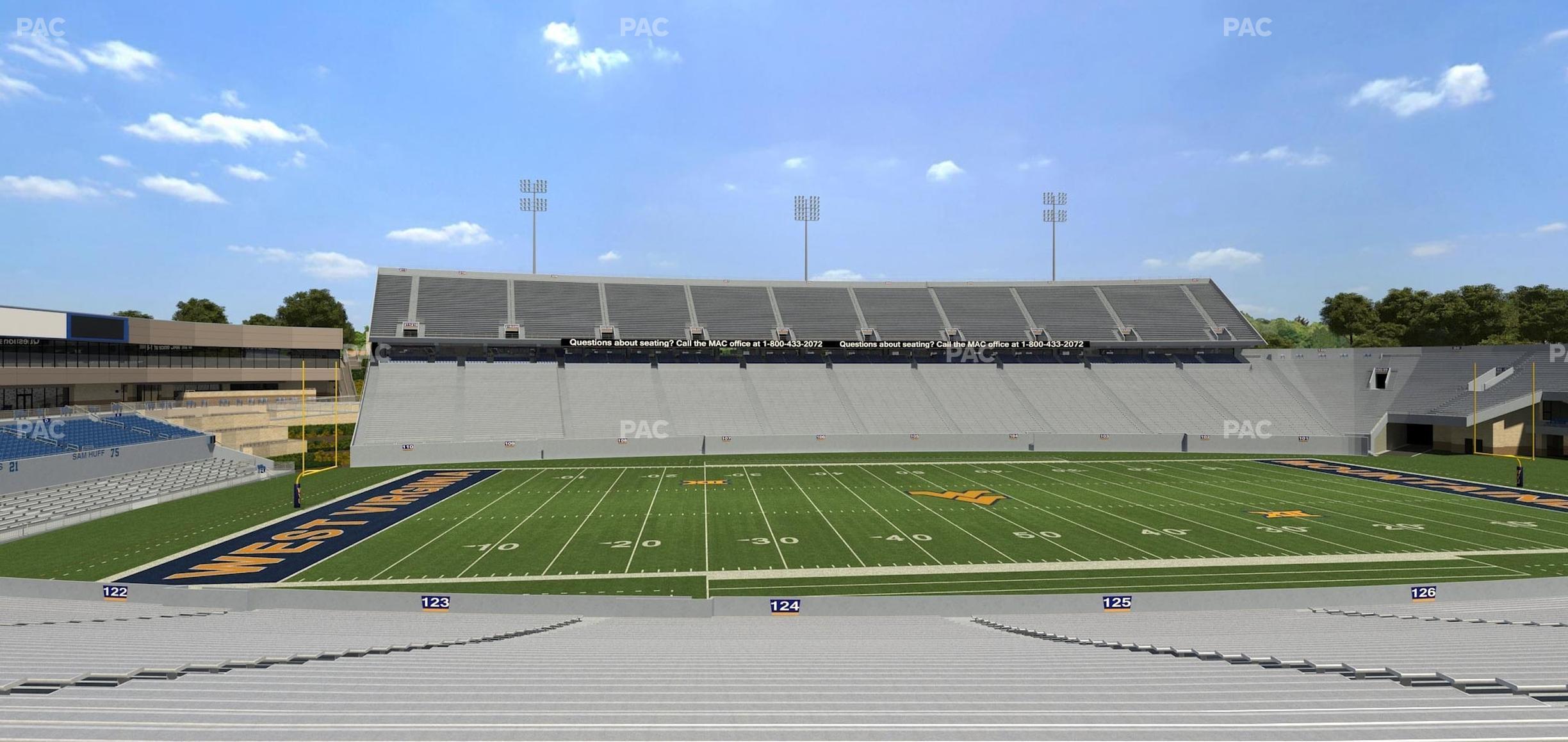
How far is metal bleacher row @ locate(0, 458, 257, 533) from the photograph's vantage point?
23422 mm

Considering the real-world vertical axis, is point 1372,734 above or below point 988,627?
above

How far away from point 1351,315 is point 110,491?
106 metres

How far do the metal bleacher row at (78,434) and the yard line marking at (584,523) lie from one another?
2107 cm

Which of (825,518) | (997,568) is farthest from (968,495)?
(997,568)

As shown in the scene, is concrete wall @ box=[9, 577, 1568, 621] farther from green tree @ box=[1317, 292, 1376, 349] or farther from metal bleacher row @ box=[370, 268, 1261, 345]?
green tree @ box=[1317, 292, 1376, 349]

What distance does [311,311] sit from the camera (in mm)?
92438

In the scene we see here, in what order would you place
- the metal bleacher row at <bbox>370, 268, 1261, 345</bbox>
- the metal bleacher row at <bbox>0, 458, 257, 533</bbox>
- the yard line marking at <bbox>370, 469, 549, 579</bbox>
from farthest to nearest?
the metal bleacher row at <bbox>370, 268, 1261, 345</bbox>, the metal bleacher row at <bbox>0, 458, 257, 533</bbox>, the yard line marking at <bbox>370, 469, 549, 579</bbox>

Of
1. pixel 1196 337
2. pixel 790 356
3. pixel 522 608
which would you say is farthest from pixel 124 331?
pixel 1196 337

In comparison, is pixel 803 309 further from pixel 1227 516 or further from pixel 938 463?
pixel 1227 516

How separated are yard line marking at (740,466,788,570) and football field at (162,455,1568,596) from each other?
0.11 m

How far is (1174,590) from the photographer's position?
53.9 ft

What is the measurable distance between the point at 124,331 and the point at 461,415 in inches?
779

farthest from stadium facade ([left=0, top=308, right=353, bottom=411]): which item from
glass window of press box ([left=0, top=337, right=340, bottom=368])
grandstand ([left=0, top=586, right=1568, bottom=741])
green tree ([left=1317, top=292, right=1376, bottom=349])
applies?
green tree ([left=1317, top=292, right=1376, bottom=349])

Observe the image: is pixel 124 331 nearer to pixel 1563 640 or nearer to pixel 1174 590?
pixel 1174 590
